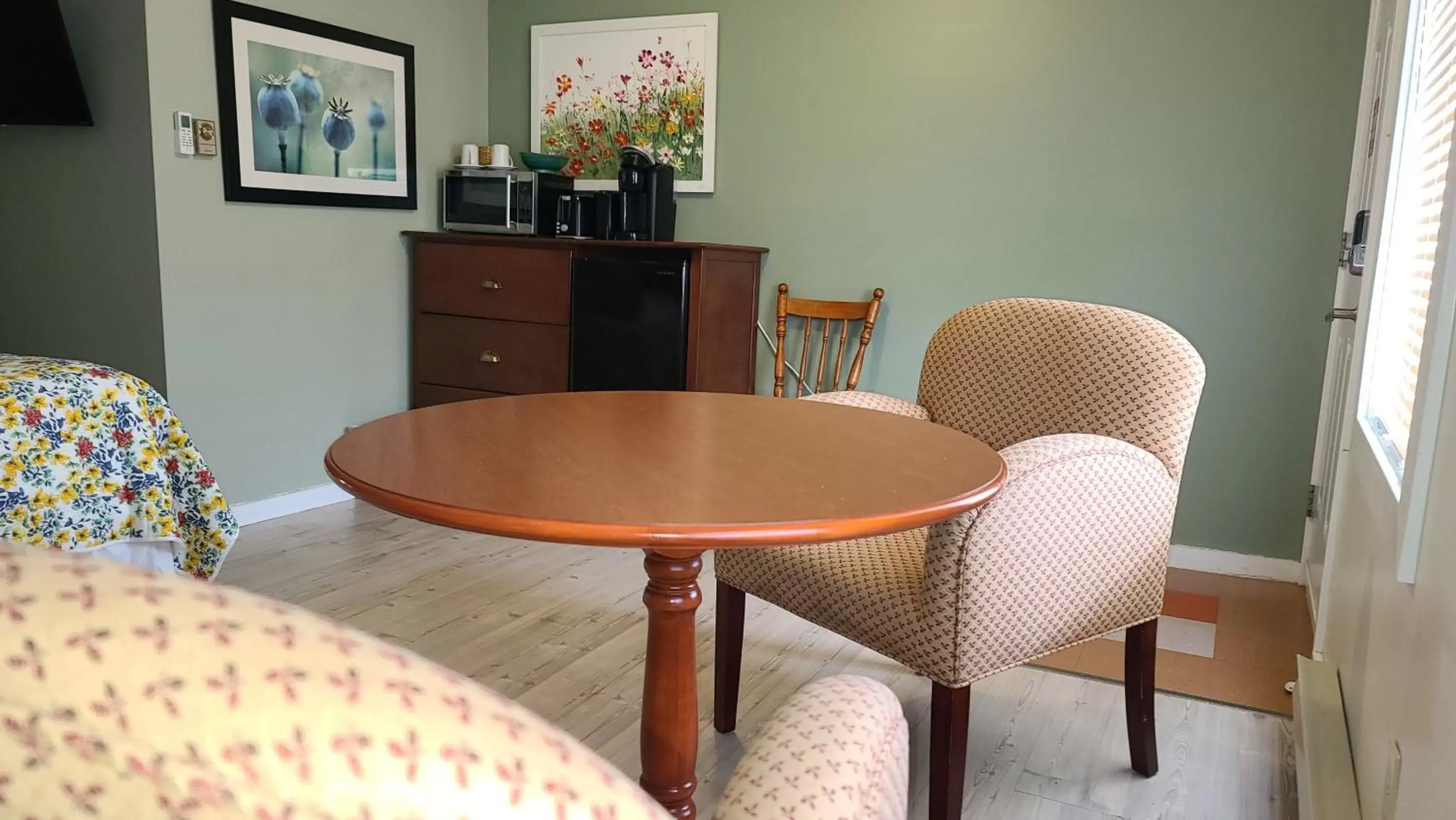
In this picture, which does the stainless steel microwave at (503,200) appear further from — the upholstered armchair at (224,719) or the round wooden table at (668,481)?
the upholstered armchair at (224,719)

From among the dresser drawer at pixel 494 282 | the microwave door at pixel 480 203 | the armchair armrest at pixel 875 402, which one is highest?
the microwave door at pixel 480 203

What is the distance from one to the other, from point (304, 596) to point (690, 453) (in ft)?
6.09

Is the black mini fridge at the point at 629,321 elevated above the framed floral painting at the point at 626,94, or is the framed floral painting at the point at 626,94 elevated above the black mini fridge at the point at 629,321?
the framed floral painting at the point at 626,94

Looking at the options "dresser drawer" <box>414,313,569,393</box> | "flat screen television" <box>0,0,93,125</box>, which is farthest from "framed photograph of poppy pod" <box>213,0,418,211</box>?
"dresser drawer" <box>414,313,569,393</box>

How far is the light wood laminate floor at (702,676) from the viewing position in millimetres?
1938

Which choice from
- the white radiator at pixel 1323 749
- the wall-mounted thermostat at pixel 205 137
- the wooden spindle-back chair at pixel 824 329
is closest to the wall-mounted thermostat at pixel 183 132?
the wall-mounted thermostat at pixel 205 137

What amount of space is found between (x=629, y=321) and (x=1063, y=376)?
76.0 inches

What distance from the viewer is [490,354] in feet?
12.8

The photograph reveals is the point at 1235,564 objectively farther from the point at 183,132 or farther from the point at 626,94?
the point at 183,132

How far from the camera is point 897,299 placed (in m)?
3.64

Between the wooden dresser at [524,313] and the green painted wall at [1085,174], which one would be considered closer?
the green painted wall at [1085,174]

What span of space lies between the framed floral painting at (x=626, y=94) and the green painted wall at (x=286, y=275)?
1.22ft

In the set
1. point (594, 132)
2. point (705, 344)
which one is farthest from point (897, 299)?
point (594, 132)

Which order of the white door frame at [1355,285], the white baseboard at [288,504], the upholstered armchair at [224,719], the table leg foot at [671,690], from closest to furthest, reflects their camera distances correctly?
the upholstered armchair at [224,719]
the table leg foot at [671,690]
the white door frame at [1355,285]
the white baseboard at [288,504]
